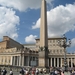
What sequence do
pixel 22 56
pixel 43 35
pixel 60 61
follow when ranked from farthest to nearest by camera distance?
pixel 60 61, pixel 22 56, pixel 43 35

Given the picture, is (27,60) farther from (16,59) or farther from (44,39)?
(44,39)

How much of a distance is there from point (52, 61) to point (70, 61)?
315 inches

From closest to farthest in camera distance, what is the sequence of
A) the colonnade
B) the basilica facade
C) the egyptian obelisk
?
the egyptian obelisk → the basilica facade → the colonnade

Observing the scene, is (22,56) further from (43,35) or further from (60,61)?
(43,35)

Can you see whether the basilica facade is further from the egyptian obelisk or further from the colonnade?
the egyptian obelisk

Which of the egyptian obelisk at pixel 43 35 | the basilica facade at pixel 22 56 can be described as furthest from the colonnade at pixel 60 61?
the egyptian obelisk at pixel 43 35

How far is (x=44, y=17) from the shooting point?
28.6 m

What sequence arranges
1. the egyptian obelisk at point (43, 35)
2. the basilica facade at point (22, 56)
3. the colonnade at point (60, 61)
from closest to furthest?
the egyptian obelisk at point (43, 35), the basilica facade at point (22, 56), the colonnade at point (60, 61)

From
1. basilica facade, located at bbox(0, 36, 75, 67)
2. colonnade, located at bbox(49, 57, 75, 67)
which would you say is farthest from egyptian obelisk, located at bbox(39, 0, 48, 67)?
colonnade, located at bbox(49, 57, 75, 67)

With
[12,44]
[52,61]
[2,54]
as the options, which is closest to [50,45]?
[52,61]

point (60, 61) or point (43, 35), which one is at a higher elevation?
point (43, 35)

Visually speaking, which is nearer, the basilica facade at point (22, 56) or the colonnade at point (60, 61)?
the basilica facade at point (22, 56)

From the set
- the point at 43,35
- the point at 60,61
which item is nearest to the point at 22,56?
the point at 60,61

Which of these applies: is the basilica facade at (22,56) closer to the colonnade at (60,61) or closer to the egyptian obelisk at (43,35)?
the colonnade at (60,61)
